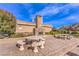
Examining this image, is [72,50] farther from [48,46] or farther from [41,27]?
[41,27]

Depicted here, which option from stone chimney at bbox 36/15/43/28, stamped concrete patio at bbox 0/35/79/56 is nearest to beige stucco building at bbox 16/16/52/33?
stone chimney at bbox 36/15/43/28

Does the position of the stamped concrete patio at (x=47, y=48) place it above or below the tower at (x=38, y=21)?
below

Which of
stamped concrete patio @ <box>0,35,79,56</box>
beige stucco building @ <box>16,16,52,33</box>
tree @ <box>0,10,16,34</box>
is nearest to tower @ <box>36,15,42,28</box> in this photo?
beige stucco building @ <box>16,16,52,33</box>

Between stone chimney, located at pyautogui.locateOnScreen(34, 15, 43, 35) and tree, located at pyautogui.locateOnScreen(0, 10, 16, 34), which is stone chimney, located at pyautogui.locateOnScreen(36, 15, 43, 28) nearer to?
stone chimney, located at pyautogui.locateOnScreen(34, 15, 43, 35)

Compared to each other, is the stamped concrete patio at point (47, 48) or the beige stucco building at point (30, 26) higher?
the beige stucco building at point (30, 26)

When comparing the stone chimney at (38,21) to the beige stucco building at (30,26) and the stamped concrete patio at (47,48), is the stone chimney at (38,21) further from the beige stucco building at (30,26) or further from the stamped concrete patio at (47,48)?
the stamped concrete patio at (47,48)

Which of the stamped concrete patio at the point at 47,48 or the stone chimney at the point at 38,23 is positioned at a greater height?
the stone chimney at the point at 38,23

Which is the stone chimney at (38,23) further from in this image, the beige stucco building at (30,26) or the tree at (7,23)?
the tree at (7,23)

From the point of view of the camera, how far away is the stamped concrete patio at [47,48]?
2217mm

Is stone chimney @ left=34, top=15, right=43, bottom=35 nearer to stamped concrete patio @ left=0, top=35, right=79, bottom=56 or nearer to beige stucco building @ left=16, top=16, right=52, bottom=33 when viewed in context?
beige stucco building @ left=16, top=16, right=52, bottom=33

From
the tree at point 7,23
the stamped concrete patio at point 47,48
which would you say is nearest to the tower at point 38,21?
the stamped concrete patio at point 47,48

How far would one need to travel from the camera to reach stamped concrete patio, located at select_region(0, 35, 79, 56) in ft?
7.27

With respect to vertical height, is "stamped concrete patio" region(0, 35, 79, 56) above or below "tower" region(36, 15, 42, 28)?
below

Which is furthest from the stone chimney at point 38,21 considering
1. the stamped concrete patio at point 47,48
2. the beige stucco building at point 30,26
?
the stamped concrete patio at point 47,48
